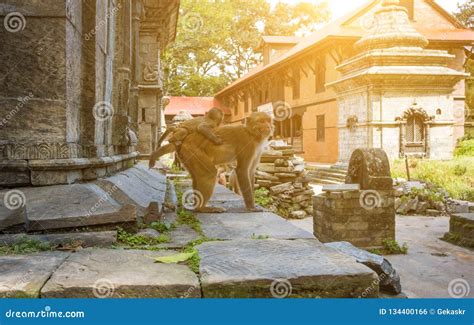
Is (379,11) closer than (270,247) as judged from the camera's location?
No

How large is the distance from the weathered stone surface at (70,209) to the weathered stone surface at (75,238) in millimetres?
85

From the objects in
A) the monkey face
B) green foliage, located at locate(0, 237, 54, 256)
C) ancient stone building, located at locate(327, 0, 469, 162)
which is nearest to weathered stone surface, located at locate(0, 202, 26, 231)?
green foliage, located at locate(0, 237, 54, 256)

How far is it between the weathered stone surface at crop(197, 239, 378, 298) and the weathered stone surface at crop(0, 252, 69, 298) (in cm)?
82

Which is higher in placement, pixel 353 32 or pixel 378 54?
pixel 353 32

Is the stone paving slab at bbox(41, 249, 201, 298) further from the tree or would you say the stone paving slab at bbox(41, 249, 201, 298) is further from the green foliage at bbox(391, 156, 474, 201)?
the tree

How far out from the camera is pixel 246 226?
3.58 metres

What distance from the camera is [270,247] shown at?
9.15ft

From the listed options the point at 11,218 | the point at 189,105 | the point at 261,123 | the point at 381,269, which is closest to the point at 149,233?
the point at 11,218

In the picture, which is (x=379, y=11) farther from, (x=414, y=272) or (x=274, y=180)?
(x=414, y=272)

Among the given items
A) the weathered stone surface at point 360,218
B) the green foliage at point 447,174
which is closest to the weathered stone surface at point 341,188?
the weathered stone surface at point 360,218

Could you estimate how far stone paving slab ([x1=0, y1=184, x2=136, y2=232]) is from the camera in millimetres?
2898

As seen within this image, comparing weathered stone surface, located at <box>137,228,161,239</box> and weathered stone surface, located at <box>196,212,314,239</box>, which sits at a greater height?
weathered stone surface, located at <box>137,228,161,239</box>

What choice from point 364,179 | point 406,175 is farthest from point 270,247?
point 406,175

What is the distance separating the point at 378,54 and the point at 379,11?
327 cm
